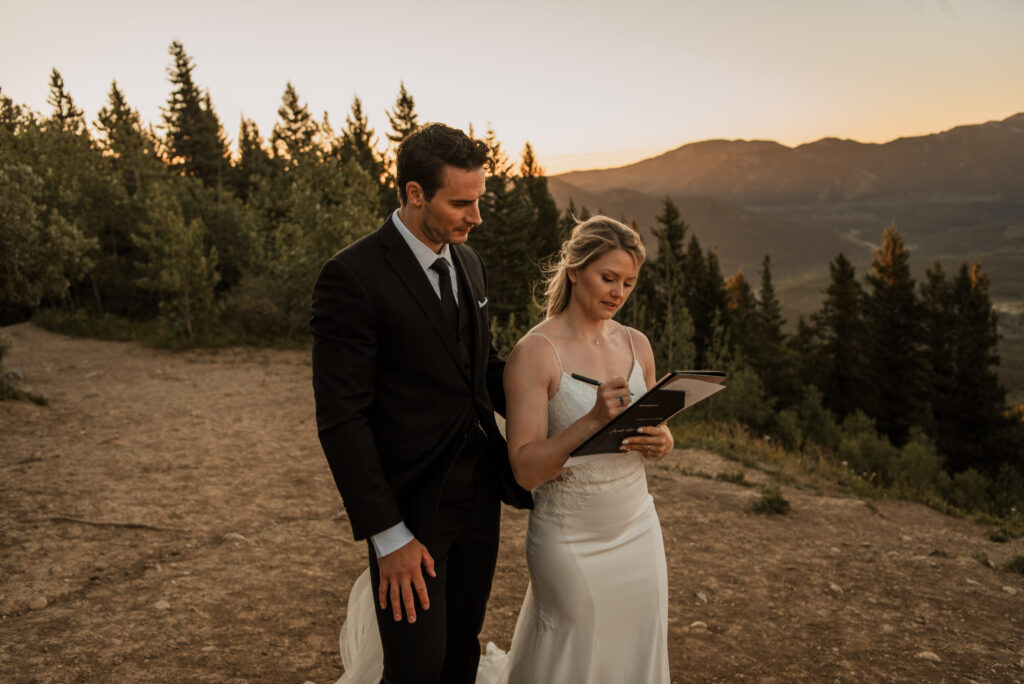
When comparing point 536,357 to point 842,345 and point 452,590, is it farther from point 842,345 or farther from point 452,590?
point 842,345

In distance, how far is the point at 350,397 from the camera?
2209 millimetres

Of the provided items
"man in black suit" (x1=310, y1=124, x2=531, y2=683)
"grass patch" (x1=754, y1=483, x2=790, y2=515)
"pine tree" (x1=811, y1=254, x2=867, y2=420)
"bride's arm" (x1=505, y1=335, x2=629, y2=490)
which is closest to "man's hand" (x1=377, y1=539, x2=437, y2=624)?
"man in black suit" (x1=310, y1=124, x2=531, y2=683)

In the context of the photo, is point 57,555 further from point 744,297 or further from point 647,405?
point 744,297

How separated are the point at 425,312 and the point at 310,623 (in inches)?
130

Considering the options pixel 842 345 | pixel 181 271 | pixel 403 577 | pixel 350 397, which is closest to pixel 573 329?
pixel 350 397

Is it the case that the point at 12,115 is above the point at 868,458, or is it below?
above

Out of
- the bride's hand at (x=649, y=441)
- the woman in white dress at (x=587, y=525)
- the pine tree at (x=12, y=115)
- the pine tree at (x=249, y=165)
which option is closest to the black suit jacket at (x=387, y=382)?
the woman in white dress at (x=587, y=525)

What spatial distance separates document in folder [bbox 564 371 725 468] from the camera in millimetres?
2273

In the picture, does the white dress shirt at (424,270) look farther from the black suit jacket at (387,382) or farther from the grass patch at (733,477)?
the grass patch at (733,477)

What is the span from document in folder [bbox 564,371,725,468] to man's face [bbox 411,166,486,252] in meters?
0.81

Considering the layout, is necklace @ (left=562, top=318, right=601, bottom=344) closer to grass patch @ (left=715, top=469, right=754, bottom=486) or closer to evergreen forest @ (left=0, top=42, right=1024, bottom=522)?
evergreen forest @ (left=0, top=42, right=1024, bottom=522)

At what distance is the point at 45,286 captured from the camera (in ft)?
41.9

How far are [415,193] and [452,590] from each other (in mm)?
1471

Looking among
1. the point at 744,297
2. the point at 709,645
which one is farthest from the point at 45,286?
the point at 744,297
